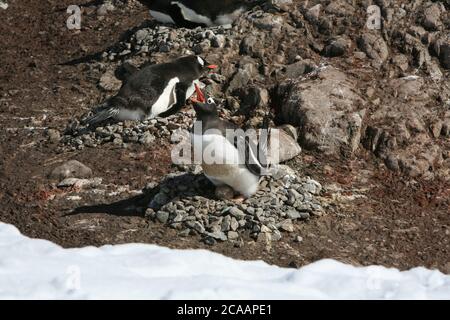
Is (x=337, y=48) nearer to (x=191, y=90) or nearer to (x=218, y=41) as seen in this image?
(x=218, y=41)

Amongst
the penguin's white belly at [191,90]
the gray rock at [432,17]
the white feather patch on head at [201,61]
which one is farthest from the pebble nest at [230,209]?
the gray rock at [432,17]

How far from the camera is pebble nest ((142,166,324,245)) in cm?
670

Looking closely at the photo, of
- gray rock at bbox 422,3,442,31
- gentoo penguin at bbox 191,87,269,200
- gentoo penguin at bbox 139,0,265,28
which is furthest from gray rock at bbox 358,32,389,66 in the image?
gentoo penguin at bbox 191,87,269,200

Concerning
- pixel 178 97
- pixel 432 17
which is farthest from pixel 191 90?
pixel 432 17

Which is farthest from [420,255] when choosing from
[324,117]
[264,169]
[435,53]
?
[435,53]

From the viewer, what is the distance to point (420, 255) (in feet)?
22.1

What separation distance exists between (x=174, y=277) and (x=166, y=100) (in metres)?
3.10

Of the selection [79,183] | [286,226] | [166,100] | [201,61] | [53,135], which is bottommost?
[286,226]

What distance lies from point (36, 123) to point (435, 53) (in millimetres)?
4440

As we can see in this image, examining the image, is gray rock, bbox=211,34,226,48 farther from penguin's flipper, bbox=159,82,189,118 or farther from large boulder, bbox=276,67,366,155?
large boulder, bbox=276,67,366,155

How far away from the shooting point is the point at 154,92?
8539 millimetres

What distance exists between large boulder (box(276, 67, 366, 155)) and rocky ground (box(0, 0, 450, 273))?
1 centimetres

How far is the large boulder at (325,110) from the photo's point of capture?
8.12 m

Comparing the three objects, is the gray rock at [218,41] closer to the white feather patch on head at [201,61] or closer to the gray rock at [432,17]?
the white feather patch on head at [201,61]
